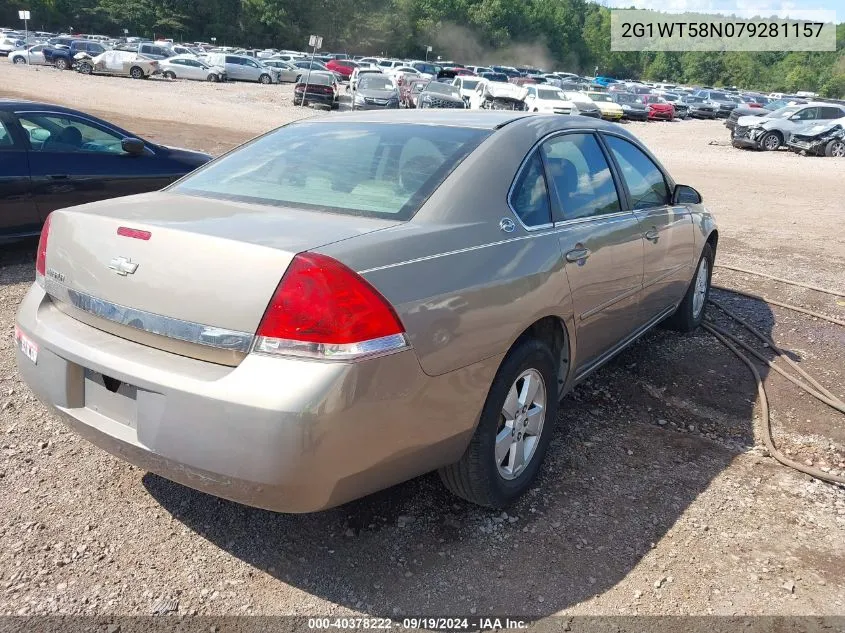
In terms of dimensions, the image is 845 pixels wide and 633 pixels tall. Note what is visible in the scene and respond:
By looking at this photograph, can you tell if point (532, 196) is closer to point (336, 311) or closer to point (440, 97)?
point (336, 311)

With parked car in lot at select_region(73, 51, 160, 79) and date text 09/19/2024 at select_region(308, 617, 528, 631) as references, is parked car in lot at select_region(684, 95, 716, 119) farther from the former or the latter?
date text 09/19/2024 at select_region(308, 617, 528, 631)

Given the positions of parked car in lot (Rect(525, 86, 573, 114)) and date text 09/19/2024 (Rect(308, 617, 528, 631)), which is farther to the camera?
parked car in lot (Rect(525, 86, 573, 114))

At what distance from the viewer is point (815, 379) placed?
4.98 m

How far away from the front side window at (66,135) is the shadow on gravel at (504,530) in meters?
4.52

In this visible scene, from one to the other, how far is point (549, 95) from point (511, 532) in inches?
1222

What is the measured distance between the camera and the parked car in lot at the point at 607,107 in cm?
3412

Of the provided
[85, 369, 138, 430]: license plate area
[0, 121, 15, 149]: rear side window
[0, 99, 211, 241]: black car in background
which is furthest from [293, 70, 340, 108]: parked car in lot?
[85, 369, 138, 430]: license plate area

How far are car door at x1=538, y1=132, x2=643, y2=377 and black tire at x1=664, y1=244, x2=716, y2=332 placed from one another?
1.33 meters

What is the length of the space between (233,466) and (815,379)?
165 inches

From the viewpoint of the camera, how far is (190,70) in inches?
1715

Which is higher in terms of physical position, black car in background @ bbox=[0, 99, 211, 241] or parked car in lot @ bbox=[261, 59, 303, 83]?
parked car in lot @ bbox=[261, 59, 303, 83]

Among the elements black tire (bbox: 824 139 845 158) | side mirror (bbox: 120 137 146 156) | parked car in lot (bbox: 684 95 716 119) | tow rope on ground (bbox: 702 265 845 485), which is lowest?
tow rope on ground (bbox: 702 265 845 485)

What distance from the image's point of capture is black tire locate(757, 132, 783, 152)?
2516 cm

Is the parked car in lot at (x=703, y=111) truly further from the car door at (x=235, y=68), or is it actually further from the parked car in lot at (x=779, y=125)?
the car door at (x=235, y=68)
